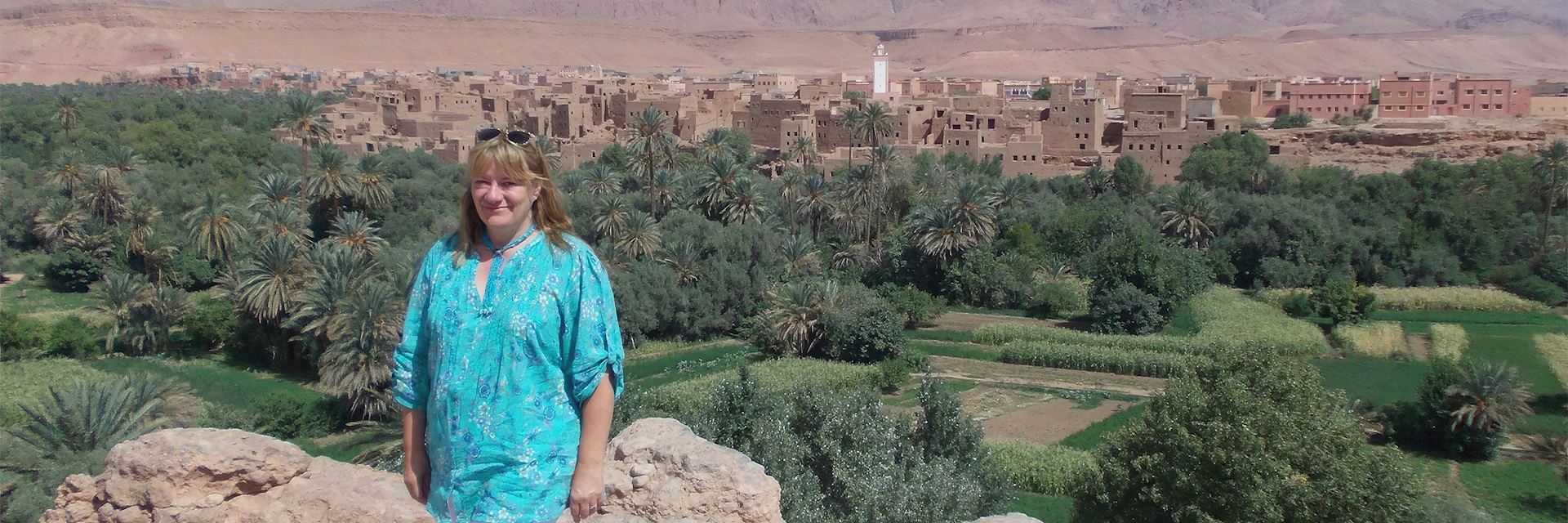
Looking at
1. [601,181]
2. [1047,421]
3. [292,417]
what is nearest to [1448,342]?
[1047,421]

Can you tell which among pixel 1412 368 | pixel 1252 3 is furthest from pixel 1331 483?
pixel 1252 3

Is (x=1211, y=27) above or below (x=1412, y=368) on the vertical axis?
above

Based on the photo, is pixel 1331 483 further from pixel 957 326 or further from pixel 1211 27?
pixel 1211 27

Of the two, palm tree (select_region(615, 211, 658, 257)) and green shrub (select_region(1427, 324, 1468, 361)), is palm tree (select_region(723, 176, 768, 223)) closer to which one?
palm tree (select_region(615, 211, 658, 257))

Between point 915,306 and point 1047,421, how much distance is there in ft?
24.9

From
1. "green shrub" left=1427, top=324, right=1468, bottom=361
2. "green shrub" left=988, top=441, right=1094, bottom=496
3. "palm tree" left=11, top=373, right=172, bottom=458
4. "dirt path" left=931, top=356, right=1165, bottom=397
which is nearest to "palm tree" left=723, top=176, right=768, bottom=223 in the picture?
"dirt path" left=931, top=356, right=1165, bottom=397

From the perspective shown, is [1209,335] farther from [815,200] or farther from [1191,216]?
[815,200]

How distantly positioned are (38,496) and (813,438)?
6980 millimetres

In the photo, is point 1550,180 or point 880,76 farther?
point 880,76

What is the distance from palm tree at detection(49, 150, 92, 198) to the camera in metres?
30.5

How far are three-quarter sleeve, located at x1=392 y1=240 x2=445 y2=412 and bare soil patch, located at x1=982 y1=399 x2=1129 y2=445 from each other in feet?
50.4

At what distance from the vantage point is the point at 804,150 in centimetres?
3662

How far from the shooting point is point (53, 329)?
22.5 metres

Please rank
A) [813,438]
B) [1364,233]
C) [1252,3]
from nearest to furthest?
[813,438], [1364,233], [1252,3]
